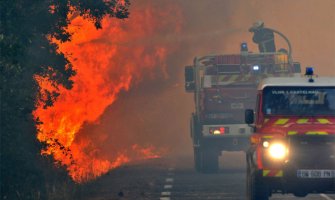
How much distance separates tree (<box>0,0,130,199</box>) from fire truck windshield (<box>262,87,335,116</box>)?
4.66 m

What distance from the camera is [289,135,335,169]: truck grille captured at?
17547mm

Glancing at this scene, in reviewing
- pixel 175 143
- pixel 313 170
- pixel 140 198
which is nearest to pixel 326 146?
pixel 313 170

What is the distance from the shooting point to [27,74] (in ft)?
83.5

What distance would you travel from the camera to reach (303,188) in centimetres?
1758

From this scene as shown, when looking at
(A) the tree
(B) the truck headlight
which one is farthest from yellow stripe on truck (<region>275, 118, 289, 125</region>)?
(A) the tree

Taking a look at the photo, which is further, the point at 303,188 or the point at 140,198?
the point at 140,198

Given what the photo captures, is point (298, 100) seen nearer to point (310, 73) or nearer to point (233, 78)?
point (310, 73)

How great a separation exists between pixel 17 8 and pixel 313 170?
8.29 m

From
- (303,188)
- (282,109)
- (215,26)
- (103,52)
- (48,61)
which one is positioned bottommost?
(303,188)

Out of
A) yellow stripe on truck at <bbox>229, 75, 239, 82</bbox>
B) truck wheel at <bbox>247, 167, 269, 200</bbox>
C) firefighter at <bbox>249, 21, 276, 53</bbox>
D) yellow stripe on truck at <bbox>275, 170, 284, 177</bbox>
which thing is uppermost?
firefighter at <bbox>249, 21, 276, 53</bbox>

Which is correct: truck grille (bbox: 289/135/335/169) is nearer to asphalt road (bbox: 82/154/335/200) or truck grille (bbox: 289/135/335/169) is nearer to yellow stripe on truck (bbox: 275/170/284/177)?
yellow stripe on truck (bbox: 275/170/284/177)

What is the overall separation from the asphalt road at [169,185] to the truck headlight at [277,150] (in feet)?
13.5

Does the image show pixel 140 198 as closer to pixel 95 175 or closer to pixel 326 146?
pixel 326 146

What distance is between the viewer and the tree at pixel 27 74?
21547 millimetres
